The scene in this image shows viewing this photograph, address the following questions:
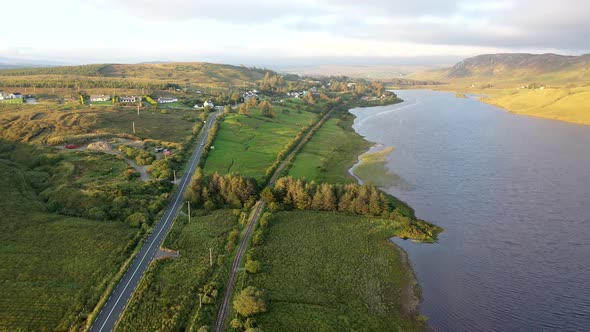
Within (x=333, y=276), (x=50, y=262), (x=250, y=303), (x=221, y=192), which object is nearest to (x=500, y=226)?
(x=333, y=276)

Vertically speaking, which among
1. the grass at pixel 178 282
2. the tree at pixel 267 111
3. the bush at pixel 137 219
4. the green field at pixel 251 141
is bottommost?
the grass at pixel 178 282

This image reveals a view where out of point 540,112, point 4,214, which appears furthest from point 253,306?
point 540,112

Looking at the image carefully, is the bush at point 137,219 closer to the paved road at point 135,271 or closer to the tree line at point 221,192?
the paved road at point 135,271

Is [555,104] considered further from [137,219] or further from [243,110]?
[137,219]

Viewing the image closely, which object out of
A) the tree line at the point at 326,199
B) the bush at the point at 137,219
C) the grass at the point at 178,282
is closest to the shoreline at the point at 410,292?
the tree line at the point at 326,199

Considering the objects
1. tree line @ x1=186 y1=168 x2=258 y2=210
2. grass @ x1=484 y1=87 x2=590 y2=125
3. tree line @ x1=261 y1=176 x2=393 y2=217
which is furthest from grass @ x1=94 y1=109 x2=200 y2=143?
grass @ x1=484 y1=87 x2=590 y2=125

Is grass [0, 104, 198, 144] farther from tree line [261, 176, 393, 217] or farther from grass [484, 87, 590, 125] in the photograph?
grass [484, 87, 590, 125]

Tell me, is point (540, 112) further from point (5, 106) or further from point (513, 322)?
point (5, 106)
